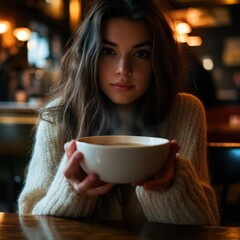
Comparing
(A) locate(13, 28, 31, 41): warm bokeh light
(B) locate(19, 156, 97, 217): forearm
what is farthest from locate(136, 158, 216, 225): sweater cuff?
(A) locate(13, 28, 31, 41): warm bokeh light

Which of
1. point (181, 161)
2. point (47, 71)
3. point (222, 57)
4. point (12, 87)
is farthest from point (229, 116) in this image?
point (181, 161)

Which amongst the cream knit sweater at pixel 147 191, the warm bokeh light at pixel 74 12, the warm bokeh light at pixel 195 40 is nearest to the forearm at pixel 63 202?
the cream knit sweater at pixel 147 191

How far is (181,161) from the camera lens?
0.76 m

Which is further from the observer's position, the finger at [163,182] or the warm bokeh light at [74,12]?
the warm bokeh light at [74,12]

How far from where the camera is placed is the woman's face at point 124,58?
94 cm

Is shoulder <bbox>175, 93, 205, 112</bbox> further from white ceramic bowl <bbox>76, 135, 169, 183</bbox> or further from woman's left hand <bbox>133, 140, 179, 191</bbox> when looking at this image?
→ white ceramic bowl <bbox>76, 135, 169, 183</bbox>

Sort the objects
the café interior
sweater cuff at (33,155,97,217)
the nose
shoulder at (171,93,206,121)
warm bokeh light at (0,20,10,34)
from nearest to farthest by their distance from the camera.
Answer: sweater cuff at (33,155,97,217) < the nose < shoulder at (171,93,206,121) < the café interior < warm bokeh light at (0,20,10,34)

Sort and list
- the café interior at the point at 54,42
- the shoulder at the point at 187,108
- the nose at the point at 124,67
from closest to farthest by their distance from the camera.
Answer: the nose at the point at 124,67, the shoulder at the point at 187,108, the café interior at the point at 54,42

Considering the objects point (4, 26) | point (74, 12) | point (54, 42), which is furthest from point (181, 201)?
point (4, 26)

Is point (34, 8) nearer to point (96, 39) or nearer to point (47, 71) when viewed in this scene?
point (47, 71)

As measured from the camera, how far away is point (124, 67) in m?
0.92

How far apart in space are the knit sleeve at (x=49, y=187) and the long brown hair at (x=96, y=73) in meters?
0.05

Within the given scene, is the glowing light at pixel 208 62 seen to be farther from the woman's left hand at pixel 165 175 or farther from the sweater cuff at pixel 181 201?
the woman's left hand at pixel 165 175

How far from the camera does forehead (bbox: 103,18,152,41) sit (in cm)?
95
